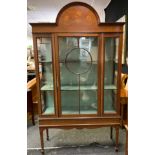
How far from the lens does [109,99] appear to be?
7.70 feet

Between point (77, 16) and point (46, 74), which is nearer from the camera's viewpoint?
point (77, 16)

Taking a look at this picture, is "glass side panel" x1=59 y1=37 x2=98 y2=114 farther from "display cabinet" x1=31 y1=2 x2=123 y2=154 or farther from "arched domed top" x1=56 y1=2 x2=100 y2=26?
"arched domed top" x1=56 y1=2 x2=100 y2=26

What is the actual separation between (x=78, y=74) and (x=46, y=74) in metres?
0.42

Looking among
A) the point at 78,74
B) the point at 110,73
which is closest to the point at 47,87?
the point at 78,74

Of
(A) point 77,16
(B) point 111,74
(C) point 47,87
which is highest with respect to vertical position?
(A) point 77,16

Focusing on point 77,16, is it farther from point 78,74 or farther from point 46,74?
point 46,74

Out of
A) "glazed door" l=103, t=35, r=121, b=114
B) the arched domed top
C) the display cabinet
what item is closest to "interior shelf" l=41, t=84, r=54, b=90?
the display cabinet

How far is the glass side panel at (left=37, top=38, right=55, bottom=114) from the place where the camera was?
2160 millimetres

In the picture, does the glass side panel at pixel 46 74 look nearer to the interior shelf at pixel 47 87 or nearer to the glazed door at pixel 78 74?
the interior shelf at pixel 47 87

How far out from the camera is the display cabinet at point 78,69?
80.4 inches

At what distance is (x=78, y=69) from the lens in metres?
2.29
